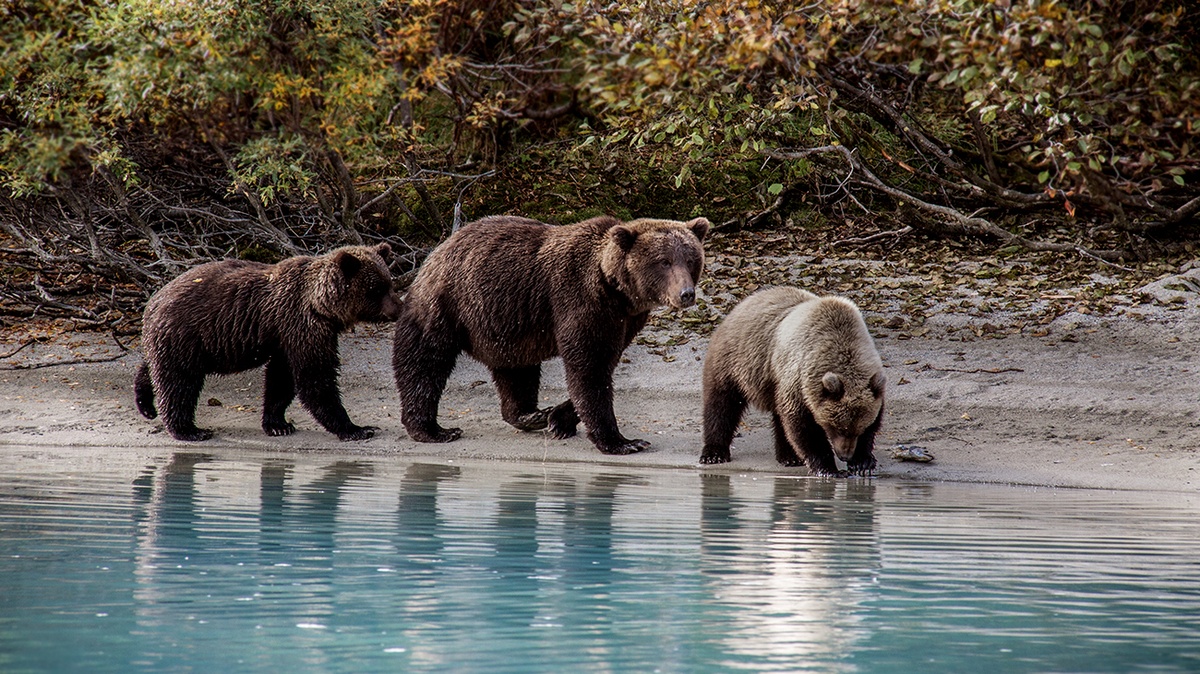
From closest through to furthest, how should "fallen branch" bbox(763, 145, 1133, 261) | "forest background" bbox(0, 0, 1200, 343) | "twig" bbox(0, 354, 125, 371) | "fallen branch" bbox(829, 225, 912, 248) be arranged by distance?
"forest background" bbox(0, 0, 1200, 343) → "twig" bbox(0, 354, 125, 371) → "fallen branch" bbox(763, 145, 1133, 261) → "fallen branch" bbox(829, 225, 912, 248)

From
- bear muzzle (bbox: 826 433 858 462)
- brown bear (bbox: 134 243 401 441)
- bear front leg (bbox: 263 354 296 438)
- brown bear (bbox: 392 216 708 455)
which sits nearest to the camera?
bear muzzle (bbox: 826 433 858 462)

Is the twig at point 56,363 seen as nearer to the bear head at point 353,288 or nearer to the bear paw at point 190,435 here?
the bear paw at point 190,435

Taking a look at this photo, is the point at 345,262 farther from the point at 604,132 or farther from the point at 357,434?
the point at 604,132

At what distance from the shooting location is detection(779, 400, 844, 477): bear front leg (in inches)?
383

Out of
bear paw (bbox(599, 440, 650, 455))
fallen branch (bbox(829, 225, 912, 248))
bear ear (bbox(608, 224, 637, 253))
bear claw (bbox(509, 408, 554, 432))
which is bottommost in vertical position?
bear paw (bbox(599, 440, 650, 455))

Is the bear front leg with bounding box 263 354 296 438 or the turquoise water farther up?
the bear front leg with bounding box 263 354 296 438

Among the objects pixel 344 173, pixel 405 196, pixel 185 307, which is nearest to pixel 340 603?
pixel 185 307

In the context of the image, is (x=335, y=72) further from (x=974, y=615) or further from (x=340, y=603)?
(x=974, y=615)

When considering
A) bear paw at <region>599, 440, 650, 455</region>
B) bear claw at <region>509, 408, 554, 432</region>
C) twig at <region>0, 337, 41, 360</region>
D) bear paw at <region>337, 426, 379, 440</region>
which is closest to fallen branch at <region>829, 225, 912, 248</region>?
bear claw at <region>509, 408, 554, 432</region>

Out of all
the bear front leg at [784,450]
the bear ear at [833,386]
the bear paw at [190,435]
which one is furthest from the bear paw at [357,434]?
the bear ear at [833,386]

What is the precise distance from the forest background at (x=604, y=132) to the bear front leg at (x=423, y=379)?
247cm

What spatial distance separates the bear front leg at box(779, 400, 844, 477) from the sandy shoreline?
1.35 ft

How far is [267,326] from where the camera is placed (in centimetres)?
1109

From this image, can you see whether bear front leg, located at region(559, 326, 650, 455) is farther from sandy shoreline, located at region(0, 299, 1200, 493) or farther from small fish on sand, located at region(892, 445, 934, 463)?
small fish on sand, located at region(892, 445, 934, 463)
